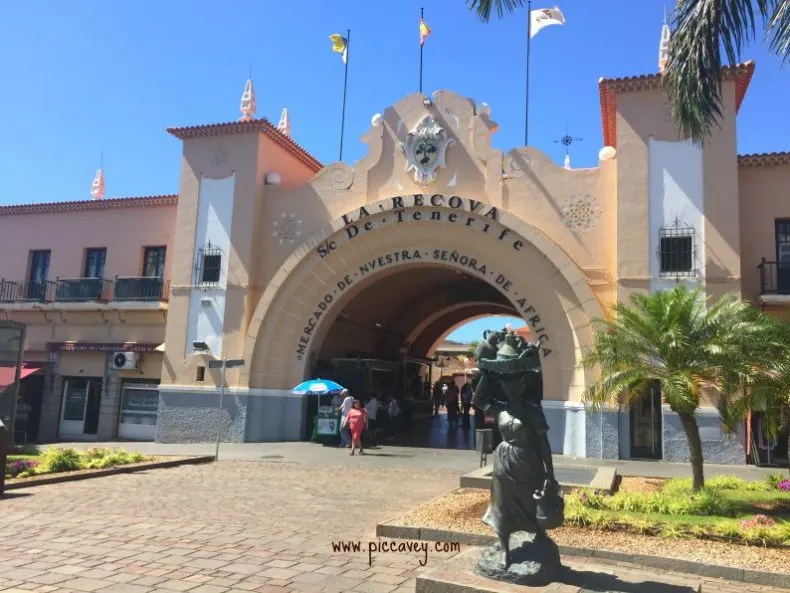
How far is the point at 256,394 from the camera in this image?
2006cm

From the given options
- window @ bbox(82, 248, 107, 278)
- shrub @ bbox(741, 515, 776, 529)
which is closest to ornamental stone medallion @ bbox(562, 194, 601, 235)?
shrub @ bbox(741, 515, 776, 529)

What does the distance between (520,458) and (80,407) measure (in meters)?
21.6

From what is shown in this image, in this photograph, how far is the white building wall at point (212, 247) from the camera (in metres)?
20.8

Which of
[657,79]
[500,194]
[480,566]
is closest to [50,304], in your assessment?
[500,194]

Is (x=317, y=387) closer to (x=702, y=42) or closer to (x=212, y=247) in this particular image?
(x=212, y=247)

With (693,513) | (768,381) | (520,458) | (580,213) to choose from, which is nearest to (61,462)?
(520,458)

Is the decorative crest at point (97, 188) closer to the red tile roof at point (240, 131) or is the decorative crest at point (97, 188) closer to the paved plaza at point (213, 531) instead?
the red tile roof at point (240, 131)

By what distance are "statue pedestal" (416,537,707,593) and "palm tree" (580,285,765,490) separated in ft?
17.5

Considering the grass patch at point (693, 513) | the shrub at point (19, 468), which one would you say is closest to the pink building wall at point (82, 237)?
the shrub at point (19, 468)

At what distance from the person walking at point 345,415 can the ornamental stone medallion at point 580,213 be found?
7.63m

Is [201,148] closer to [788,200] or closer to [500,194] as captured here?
[500,194]

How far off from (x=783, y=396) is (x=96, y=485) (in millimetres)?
11371

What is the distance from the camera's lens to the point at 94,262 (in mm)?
24641

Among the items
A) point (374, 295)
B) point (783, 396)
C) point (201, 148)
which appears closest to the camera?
point (783, 396)
